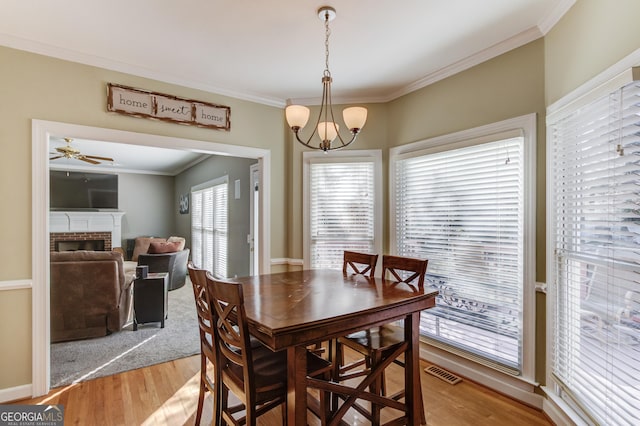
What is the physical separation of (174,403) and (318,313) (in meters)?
1.60

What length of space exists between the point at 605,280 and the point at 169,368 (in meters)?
3.24

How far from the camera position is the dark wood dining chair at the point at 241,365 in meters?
1.45

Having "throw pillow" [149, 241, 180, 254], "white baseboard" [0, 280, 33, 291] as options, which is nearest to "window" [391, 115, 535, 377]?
"white baseboard" [0, 280, 33, 291]

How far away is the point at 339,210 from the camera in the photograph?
11.5 feet

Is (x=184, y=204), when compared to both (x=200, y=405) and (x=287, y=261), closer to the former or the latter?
(x=287, y=261)

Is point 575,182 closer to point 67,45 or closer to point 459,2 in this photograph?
point 459,2

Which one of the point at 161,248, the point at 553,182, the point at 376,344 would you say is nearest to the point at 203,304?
the point at 376,344

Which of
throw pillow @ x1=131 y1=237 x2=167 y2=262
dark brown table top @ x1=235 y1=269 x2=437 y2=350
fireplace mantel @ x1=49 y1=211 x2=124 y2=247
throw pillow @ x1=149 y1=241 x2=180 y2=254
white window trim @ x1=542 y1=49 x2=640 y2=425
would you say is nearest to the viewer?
dark brown table top @ x1=235 y1=269 x2=437 y2=350

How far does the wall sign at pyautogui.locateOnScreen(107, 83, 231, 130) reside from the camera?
270cm

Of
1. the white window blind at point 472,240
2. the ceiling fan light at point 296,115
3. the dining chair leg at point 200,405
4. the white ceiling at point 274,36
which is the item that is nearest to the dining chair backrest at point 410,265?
the white window blind at point 472,240

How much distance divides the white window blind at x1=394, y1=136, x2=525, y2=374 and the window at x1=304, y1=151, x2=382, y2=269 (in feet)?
1.15

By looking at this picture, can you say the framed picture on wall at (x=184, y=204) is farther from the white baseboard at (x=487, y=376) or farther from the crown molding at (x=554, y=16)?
the crown molding at (x=554, y=16)

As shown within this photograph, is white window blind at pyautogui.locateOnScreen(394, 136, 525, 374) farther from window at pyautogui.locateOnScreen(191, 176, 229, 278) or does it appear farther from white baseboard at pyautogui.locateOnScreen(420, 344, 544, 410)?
window at pyautogui.locateOnScreen(191, 176, 229, 278)

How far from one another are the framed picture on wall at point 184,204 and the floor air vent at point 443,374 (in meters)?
6.54
